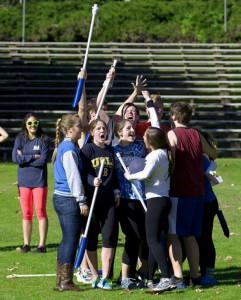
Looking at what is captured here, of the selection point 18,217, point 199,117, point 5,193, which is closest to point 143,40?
point 199,117

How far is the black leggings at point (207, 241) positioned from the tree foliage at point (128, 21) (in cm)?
2863

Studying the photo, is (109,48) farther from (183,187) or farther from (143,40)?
(183,187)

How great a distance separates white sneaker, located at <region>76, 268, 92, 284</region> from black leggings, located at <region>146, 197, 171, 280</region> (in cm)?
103

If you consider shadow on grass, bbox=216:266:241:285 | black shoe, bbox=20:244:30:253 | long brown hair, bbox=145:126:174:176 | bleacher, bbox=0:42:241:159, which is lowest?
black shoe, bbox=20:244:30:253

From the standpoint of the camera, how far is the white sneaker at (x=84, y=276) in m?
10.8

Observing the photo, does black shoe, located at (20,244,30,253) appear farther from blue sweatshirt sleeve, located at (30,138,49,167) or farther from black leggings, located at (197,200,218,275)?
black leggings, located at (197,200,218,275)

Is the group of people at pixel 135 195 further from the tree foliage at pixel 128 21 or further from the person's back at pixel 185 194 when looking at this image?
the tree foliage at pixel 128 21

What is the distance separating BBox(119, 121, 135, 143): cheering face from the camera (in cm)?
1041

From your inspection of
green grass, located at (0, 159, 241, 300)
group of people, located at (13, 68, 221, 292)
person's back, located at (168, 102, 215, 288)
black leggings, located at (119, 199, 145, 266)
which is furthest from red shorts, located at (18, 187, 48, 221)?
person's back, located at (168, 102, 215, 288)

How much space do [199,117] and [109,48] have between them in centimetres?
639

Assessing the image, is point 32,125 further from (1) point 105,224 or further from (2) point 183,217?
(2) point 183,217

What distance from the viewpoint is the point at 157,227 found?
33.0ft

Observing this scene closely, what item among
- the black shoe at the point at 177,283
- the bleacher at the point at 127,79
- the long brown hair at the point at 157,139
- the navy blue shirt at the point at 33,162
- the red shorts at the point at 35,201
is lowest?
the black shoe at the point at 177,283

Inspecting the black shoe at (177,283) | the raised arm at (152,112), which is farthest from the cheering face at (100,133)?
the black shoe at (177,283)
